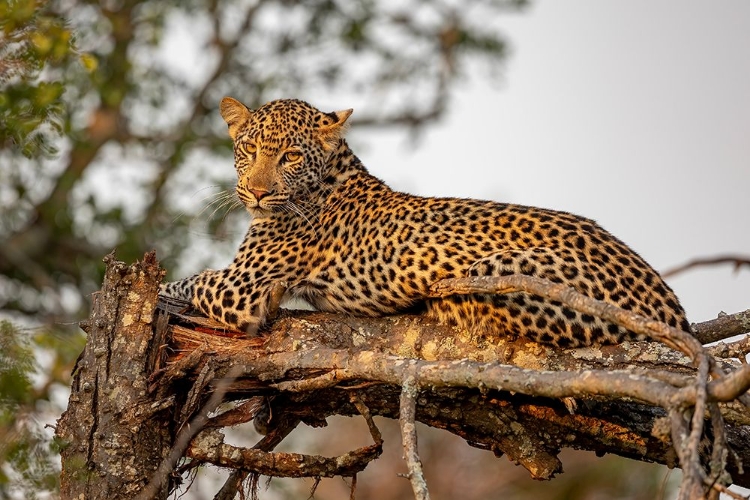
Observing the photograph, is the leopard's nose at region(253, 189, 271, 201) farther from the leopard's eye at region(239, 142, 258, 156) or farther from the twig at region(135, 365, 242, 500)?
the twig at region(135, 365, 242, 500)

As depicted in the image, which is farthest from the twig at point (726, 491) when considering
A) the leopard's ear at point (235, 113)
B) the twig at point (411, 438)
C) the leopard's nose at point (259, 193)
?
the leopard's ear at point (235, 113)

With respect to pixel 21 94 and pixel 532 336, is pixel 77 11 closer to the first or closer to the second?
pixel 21 94

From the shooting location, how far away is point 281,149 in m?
9.48

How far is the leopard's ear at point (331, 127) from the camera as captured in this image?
978 centimetres

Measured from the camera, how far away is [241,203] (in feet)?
31.0

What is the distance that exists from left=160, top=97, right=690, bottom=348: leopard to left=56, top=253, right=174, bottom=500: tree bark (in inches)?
36.1

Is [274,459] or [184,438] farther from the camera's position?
[184,438]

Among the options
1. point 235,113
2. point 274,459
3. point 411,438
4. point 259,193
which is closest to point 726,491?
point 411,438

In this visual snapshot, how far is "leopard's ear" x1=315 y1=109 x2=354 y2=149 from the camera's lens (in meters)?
9.78

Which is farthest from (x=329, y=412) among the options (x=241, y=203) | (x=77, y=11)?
(x=77, y=11)

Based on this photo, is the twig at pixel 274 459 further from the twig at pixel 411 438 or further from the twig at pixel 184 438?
the twig at pixel 411 438

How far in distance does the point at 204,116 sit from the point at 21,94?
797cm

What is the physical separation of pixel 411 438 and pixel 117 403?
2.69 m

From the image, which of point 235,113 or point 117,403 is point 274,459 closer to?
point 117,403
